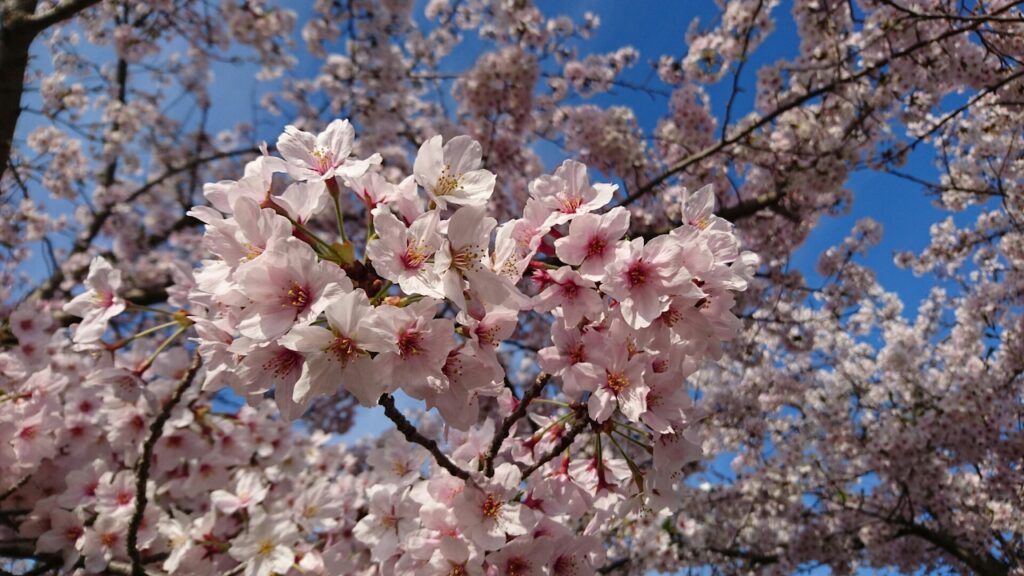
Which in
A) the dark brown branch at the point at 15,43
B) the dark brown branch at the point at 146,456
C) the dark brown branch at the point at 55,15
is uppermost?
the dark brown branch at the point at 55,15

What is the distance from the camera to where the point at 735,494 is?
7.84m

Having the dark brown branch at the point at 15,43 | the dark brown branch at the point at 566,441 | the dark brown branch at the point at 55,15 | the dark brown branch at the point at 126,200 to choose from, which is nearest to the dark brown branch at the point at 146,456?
the dark brown branch at the point at 566,441

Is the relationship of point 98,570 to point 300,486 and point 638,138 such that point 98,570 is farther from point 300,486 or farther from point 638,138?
point 638,138

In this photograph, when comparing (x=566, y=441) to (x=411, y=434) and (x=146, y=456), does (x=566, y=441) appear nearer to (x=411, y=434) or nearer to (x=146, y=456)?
(x=411, y=434)

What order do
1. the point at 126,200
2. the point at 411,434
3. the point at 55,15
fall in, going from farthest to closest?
the point at 126,200 < the point at 55,15 < the point at 411,434

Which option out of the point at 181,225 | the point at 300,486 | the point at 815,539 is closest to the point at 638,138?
the point at 300,486

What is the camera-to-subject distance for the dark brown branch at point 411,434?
1.37 m

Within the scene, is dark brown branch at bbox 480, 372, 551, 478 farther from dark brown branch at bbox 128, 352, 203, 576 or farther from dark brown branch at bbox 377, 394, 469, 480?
dark brown branch at bbox 128, 352, 203, 576

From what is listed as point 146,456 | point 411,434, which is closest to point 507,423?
point 411,434

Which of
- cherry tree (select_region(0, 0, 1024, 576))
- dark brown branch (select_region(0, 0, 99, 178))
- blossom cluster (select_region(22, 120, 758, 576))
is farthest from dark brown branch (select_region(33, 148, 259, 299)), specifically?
blossom cluster (select_region(22, 120, 758, 576))

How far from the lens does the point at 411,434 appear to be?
1521 millimetres

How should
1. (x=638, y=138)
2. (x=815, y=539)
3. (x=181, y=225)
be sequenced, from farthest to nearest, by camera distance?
(x=181, y=225)
(x=815, y=539)
(x=638, y=138)

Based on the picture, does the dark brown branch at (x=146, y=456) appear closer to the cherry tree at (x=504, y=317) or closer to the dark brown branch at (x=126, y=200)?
the cherry tree at (x=504, y=317)

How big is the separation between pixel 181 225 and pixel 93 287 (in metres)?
8.34
